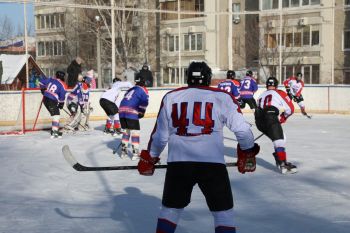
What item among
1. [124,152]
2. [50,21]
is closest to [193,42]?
[50,21]

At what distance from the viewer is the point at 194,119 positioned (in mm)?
3021

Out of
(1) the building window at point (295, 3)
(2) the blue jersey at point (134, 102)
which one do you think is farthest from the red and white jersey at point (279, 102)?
(1) the building window at point (295, 3)

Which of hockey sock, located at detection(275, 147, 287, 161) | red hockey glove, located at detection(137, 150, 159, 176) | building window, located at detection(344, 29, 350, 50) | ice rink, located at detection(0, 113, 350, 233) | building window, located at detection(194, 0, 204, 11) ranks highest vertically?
building window, located at detection(194, 0, 204, 11)

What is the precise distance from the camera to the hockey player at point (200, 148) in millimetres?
2996

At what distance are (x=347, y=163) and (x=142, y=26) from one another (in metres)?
24.1

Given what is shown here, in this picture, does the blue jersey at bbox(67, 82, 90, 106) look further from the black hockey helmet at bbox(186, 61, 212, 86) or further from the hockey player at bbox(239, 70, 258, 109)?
the black hockey helmet at bbox(186, 61, 212, 86)

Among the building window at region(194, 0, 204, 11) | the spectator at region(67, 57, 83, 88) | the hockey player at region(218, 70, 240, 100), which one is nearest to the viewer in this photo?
the hockey player at region(218, 70, 240, 100)

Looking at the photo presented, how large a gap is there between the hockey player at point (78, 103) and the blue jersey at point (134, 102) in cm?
398

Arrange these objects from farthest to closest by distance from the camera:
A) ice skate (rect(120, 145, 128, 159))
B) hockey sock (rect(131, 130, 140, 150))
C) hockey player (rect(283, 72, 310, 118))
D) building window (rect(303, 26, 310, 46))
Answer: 1. building window (rect(303, 26, 310, 46))
2. hockey player (rect(283, 72, 310, 118))
3. ice skate (rect(120, 145, 128, 159))
4. hockey sock (rect(131, 130, 140, 150))

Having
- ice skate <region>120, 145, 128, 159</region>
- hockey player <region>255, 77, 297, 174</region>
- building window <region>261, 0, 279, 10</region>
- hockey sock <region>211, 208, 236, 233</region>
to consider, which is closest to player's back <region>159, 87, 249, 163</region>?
hockey sock <region>211, 208, 236, 233</region>

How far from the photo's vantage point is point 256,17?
2944 centimetres

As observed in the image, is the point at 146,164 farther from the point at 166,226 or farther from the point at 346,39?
the point at 346,39

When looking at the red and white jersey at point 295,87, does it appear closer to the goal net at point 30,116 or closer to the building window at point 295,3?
the goal net at point 30,116

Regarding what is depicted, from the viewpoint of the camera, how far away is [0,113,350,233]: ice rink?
168 inches
